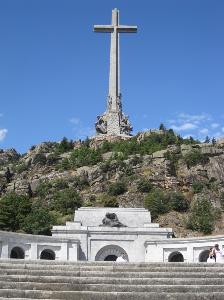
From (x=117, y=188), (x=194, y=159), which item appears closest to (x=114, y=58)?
(x=194, y=159)

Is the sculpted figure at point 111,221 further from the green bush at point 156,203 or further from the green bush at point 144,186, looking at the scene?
the green bush at point 144,186

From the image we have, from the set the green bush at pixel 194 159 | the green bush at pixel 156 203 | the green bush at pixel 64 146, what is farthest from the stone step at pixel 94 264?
the green bush at pixel 64 146

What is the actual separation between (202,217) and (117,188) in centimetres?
1344

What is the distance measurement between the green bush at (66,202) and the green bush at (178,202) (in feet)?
34.6

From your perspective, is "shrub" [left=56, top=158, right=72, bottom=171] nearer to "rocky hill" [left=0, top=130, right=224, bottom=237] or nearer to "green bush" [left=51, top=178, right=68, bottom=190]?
"rocky hill" [left=0, top=130, right=224, bottom=237]

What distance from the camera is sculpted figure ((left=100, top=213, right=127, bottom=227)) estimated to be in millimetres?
40156

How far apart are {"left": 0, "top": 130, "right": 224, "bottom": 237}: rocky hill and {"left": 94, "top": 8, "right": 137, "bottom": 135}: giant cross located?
2.05m

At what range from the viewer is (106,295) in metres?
15.0

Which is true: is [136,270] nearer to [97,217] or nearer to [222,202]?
[97,217]

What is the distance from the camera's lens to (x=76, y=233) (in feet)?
129

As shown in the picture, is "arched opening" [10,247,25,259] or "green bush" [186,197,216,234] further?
"green bush" [186,197,216,234]

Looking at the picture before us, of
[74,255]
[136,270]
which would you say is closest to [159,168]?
[74,255]

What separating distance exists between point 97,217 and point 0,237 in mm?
8721

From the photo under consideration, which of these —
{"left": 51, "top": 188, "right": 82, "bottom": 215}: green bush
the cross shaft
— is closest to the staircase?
{"left": 51, "top": 188, "right": 82, "bottom": 215}: green bush
